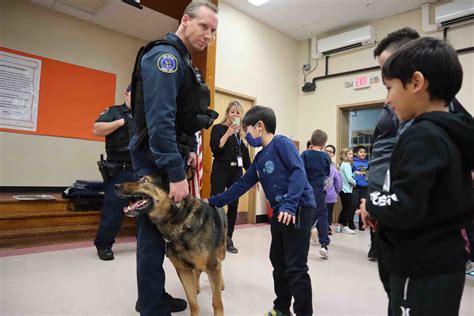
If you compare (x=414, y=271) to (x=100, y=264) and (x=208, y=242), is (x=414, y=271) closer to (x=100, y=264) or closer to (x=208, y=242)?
(x=208, y=242)

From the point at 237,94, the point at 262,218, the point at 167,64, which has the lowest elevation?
the point at 262,218

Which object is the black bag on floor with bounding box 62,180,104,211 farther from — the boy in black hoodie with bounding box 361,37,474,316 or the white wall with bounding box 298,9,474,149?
the white wall with bounding box 298,9,474,149

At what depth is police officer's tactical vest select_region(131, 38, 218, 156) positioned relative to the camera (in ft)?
4.33

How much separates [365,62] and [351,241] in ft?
10.7

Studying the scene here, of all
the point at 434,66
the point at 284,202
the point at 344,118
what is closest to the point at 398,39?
the point at 434,66

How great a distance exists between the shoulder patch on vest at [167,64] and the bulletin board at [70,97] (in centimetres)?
452

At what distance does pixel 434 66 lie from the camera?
0.78 meters

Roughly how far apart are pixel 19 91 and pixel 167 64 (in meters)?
4.59

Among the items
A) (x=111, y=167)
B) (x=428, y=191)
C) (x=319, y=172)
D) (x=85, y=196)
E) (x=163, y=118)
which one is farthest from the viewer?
(x=85, y=196)

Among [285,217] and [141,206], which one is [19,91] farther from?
[285,217]

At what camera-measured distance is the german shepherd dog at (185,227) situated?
1371 mm

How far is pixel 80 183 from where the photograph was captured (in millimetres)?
3750

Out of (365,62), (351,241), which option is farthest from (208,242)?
(365,62)

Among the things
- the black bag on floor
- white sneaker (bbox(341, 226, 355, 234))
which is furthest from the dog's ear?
white sneaker (bbox(341, 226, 355, 234))
